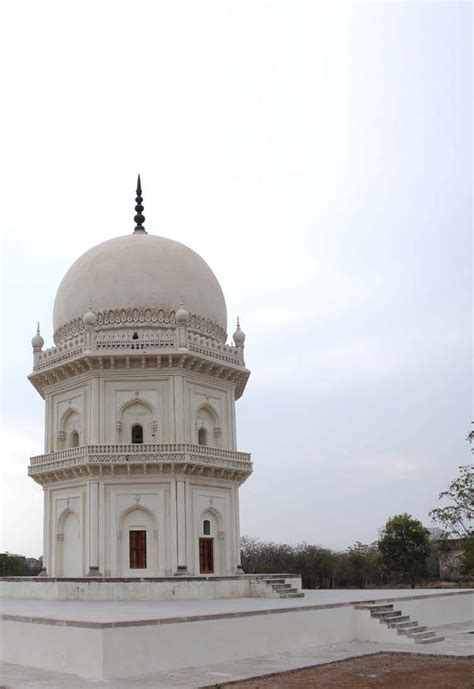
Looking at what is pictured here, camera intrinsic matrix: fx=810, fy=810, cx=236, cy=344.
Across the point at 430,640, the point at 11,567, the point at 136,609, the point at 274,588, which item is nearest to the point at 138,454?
the point at 274,588

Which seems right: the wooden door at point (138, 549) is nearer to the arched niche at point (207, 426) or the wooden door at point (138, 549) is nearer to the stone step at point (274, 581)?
the arched niche at point (207, 426)

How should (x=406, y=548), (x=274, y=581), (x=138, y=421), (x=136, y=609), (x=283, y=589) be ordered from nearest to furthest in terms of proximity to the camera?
(x=136, y=609), (x=283, y=589), (x=274, y=581), (x=138, y=421), (x=406, y=548)

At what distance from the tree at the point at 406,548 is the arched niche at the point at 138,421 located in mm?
21607

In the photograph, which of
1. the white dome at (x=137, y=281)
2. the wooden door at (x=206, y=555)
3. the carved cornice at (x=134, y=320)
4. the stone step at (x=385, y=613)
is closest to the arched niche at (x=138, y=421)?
the carved cornice at (x=134, y=320)

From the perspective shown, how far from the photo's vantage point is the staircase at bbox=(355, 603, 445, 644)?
1852 centimetres

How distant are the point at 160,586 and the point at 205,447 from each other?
21.6 ft

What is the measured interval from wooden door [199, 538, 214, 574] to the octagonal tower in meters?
0.04

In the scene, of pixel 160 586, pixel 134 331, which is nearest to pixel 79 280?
pixel 134 331

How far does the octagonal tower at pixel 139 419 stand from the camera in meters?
26.8

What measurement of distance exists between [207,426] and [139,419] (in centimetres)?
274

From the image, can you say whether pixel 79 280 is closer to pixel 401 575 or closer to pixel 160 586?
pixel 160 586

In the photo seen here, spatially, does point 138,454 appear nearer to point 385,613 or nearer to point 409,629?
point 385,613

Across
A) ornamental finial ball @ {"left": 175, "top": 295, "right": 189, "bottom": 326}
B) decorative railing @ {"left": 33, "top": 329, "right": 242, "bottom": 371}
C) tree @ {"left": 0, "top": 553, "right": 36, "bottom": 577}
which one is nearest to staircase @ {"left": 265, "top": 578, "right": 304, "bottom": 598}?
decorative railing @ {"left": 33, "top": 329, "right": 242, "bottom": 371}

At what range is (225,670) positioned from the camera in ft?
47.0
